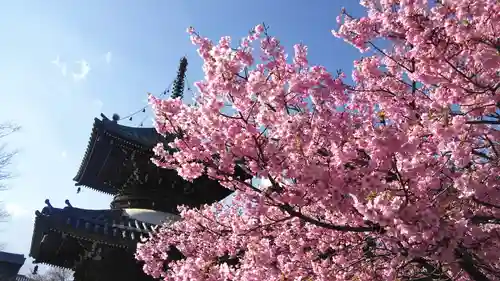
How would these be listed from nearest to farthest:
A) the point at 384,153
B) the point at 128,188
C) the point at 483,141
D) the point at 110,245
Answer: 1. the point at 384,153
2. the point at 483,141
3. the point at 110,245
4. the point at 128,188

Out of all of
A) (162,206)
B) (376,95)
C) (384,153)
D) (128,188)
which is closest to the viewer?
(384,153)

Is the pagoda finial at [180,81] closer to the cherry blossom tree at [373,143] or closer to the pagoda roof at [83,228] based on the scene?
the pagoda roof at [83,228]

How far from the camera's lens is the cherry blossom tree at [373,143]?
165 inches

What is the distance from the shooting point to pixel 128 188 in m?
11.4

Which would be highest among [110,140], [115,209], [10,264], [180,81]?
[180,81]

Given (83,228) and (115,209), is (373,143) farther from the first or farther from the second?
(115,209)

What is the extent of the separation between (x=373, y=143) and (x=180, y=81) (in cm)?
1165

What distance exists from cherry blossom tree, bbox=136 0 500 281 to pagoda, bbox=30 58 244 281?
134 inches

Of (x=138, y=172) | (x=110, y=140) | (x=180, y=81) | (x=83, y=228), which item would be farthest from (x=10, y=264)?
(x=83, y=228)

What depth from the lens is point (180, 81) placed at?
1491 centimetres

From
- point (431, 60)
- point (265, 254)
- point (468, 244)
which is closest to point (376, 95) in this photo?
point (431, 60)

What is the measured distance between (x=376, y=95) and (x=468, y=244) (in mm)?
2453

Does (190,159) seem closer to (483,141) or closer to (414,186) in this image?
(414,186)

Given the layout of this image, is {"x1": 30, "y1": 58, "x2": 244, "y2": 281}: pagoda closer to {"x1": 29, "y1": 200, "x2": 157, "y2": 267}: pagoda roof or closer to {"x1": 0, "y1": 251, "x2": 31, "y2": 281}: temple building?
{"x1": 29, "y1": 200, "x2": 157, "y2": 267}: pagoda roof
